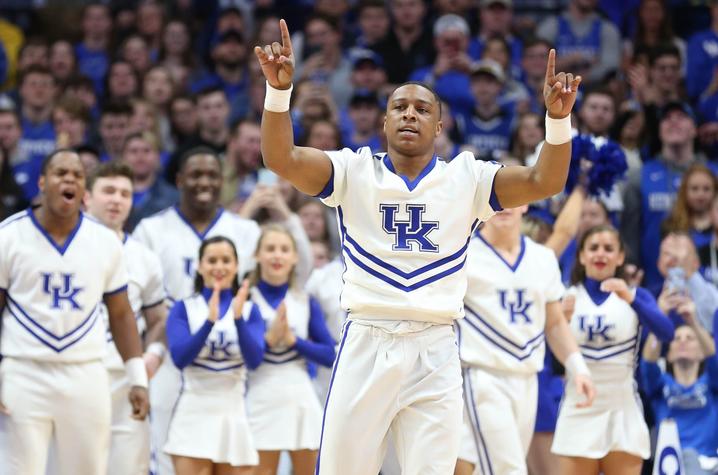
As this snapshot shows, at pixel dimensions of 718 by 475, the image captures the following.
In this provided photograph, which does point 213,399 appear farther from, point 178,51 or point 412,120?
point 178,51

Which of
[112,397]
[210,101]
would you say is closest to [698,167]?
[210,101]

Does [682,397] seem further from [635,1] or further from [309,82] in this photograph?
[635,1]

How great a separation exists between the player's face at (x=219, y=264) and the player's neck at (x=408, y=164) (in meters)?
2.48

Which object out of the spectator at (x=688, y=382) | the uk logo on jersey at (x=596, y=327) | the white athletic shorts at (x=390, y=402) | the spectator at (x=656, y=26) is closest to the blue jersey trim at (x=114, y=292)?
the white athletic shorts at (x=390, y=402)

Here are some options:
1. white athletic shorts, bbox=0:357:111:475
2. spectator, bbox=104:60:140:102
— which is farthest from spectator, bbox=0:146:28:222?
white athletic shorts, bbox=0:357:111:475

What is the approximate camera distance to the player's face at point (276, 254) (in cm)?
816

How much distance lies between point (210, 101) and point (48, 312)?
15.4 ft

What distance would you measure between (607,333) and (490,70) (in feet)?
12.5

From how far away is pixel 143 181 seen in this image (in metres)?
10.2

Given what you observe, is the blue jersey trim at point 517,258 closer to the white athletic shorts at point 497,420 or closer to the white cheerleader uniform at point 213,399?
the white athletic shorts at point 497,420

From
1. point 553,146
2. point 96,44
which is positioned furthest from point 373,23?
point 553,146

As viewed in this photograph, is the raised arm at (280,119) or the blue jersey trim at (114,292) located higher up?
the raised arm at (280,119)

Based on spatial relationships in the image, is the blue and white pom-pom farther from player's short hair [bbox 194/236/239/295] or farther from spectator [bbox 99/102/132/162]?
spectator [bbox 99/102/132/162]

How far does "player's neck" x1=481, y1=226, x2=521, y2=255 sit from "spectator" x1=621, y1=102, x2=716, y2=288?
2.77 m
